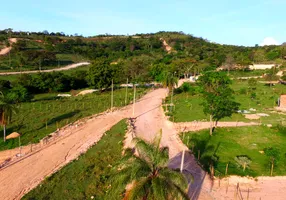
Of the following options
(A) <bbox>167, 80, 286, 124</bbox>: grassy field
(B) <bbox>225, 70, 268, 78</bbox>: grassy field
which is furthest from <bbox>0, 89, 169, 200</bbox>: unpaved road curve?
(B) <bbox>225, 70, 268, 78</bbox>: grassy field

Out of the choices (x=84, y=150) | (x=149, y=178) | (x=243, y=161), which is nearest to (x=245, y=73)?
(x=243, y=161)

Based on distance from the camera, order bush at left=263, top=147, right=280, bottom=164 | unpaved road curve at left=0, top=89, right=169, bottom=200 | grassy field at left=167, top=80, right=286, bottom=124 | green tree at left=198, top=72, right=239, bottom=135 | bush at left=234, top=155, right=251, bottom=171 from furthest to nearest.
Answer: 1. grassy field at left=167, top=80, right=286, bottom=124
2. green tree at left=198, top=72, right=239, bottom=135
3. bush at left=263, top=147, right=280, bottom=164
4. bush at left=234, top=155, right=251, bottom=171
5. unpaved road curve at left=0, top=89, right=169, bottom=200

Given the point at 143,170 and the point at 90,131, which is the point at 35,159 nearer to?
the point at 90,131

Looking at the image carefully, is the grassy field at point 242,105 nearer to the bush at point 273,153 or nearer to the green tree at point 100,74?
the bush at point 273,153

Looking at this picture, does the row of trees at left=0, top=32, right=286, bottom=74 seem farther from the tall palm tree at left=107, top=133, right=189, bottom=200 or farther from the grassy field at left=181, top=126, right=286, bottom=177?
the tall palm tree at left=107, top=133, right=189, bottom=200

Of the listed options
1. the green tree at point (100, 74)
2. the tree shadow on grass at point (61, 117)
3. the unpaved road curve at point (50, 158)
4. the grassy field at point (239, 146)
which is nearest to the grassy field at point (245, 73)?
the green tree at point (100, 74)

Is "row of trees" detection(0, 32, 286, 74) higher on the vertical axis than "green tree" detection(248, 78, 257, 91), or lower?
higher
